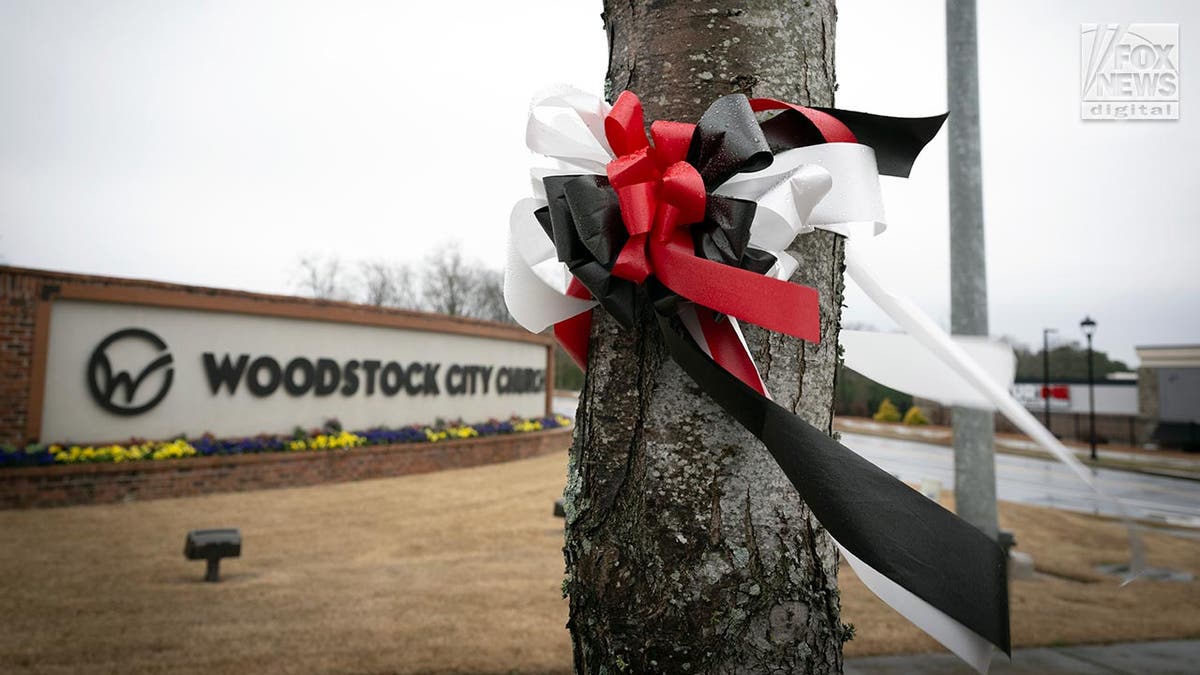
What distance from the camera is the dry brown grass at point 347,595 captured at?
12.3 feet

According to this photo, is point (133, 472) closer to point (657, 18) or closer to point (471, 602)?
point (471, 602)

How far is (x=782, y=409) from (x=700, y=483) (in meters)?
0.19

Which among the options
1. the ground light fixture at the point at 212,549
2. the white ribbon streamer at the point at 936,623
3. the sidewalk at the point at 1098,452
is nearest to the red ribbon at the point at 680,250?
the white ribbon streamer at the point at 936,623

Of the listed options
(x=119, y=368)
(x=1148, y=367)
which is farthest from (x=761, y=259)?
(x=1148, y=367)

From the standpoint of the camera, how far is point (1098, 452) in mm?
Result: 26266

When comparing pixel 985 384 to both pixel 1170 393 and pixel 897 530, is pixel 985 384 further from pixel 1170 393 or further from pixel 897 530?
pixel 1170 393

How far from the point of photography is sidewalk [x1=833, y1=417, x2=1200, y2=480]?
2098 centimetres

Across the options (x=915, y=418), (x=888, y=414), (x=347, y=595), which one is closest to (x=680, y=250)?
(x=347, y=595)

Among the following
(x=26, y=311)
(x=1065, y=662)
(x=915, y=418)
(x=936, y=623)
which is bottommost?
(x=1065, y=662)

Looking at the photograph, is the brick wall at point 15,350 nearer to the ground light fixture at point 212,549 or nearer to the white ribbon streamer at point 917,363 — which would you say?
the ground light fixture at point 212,549

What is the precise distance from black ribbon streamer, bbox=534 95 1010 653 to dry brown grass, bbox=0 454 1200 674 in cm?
324

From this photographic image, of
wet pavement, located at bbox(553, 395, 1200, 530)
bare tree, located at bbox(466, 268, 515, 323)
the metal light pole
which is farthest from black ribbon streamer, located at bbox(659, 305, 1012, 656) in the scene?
bare tree, located at bbox(466, 268, 515, 323)

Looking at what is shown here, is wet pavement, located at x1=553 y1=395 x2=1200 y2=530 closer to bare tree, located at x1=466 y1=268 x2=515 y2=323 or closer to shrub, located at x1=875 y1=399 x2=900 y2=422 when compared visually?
shrub, located at x1=875 y1=399 x2=900 y2=422

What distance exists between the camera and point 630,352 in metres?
1.05
